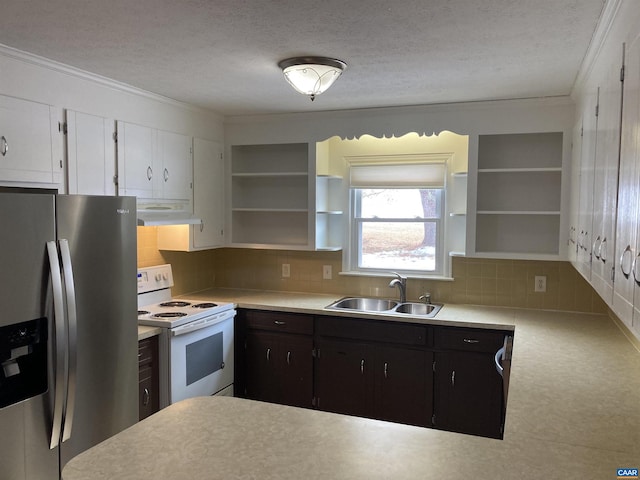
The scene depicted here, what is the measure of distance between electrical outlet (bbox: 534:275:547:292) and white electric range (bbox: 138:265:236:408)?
217 cm

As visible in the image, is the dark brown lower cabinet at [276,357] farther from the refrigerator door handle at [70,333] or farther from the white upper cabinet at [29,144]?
the white upper cabinet at [29,144]

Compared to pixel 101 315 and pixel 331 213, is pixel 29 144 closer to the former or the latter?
pixel 101 315

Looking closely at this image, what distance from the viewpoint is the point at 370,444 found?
149 cm

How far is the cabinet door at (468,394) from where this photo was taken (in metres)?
3.29

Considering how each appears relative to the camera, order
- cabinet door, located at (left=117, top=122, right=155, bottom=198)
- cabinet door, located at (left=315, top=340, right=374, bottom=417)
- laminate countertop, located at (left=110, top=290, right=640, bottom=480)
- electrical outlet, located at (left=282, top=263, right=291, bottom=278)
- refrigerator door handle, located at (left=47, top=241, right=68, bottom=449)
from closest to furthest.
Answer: laminate countertop, located at (left=110, top=290, right=640, bottom=480)
refrigerator door handle, located at (left=47, top=241, right=68, bottom=449)
cabinet door, located at (left=117, top=122, right=155, bottom=198)
cabinet door, located at (left=315, top=340, right=374, bottom=417)
electrical outlet, located at (left=282, top=263, right=291, bottom=278)

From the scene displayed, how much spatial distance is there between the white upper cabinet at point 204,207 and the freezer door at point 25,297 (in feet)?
5.26

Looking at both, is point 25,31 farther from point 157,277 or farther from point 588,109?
point 588,109

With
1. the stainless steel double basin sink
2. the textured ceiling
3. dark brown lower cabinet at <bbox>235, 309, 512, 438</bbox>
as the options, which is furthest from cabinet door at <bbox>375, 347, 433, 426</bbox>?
the textured ceiling

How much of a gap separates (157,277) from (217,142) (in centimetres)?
114

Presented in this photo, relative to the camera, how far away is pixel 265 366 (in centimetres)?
383

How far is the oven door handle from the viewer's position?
10.4 ft

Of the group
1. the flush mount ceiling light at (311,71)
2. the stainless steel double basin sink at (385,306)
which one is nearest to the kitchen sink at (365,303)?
the stainless steel double basin sink at (385,306)

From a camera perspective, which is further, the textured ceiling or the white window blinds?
the white window blinds

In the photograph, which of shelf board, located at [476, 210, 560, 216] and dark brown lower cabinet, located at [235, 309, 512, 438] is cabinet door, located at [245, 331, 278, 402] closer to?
dark brown lower cabinet, located at [235, 309, 512, 438]
